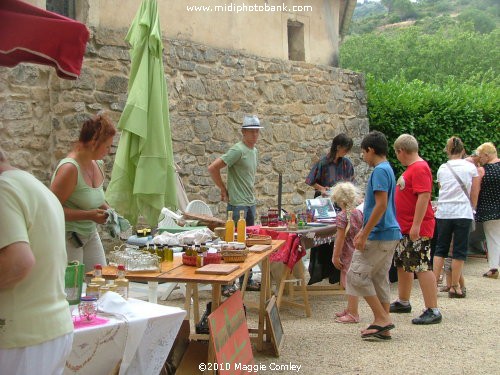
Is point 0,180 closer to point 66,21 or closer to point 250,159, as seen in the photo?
point 66,21

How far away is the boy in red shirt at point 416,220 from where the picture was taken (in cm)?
589

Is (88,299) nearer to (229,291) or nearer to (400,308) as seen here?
(229,291)

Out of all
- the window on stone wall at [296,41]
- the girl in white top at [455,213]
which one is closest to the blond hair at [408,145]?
the girl in white top at [455,213]

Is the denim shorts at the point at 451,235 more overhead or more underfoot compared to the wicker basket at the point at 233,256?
more underfoot

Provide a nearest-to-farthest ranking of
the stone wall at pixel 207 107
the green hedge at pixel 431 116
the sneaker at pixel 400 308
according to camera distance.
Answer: the sneaker at pixel 400 308 < the stone wall at pixel 207 107 < the green hedge at pixel 431 116

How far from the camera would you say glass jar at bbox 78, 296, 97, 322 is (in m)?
2.96

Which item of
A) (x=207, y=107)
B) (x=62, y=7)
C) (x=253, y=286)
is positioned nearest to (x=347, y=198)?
(x=253, y=286)

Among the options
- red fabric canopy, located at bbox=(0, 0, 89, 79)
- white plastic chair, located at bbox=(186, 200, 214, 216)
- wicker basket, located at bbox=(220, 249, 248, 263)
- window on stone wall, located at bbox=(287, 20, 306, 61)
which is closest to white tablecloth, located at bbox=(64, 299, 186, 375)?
wicker basket, located at bbox=(220, 249, 248, 263)

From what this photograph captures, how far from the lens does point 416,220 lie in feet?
19.2

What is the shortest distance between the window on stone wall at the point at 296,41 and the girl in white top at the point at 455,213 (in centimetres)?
422

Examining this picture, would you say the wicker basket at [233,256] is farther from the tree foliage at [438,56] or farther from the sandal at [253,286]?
the tree foliage at [438,56]

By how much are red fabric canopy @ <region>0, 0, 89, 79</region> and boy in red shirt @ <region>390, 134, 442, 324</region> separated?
3536 mm

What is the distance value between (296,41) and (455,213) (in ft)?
16.2

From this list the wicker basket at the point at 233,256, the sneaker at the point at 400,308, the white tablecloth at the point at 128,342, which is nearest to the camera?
the white tablecloth at the point at 128,342
